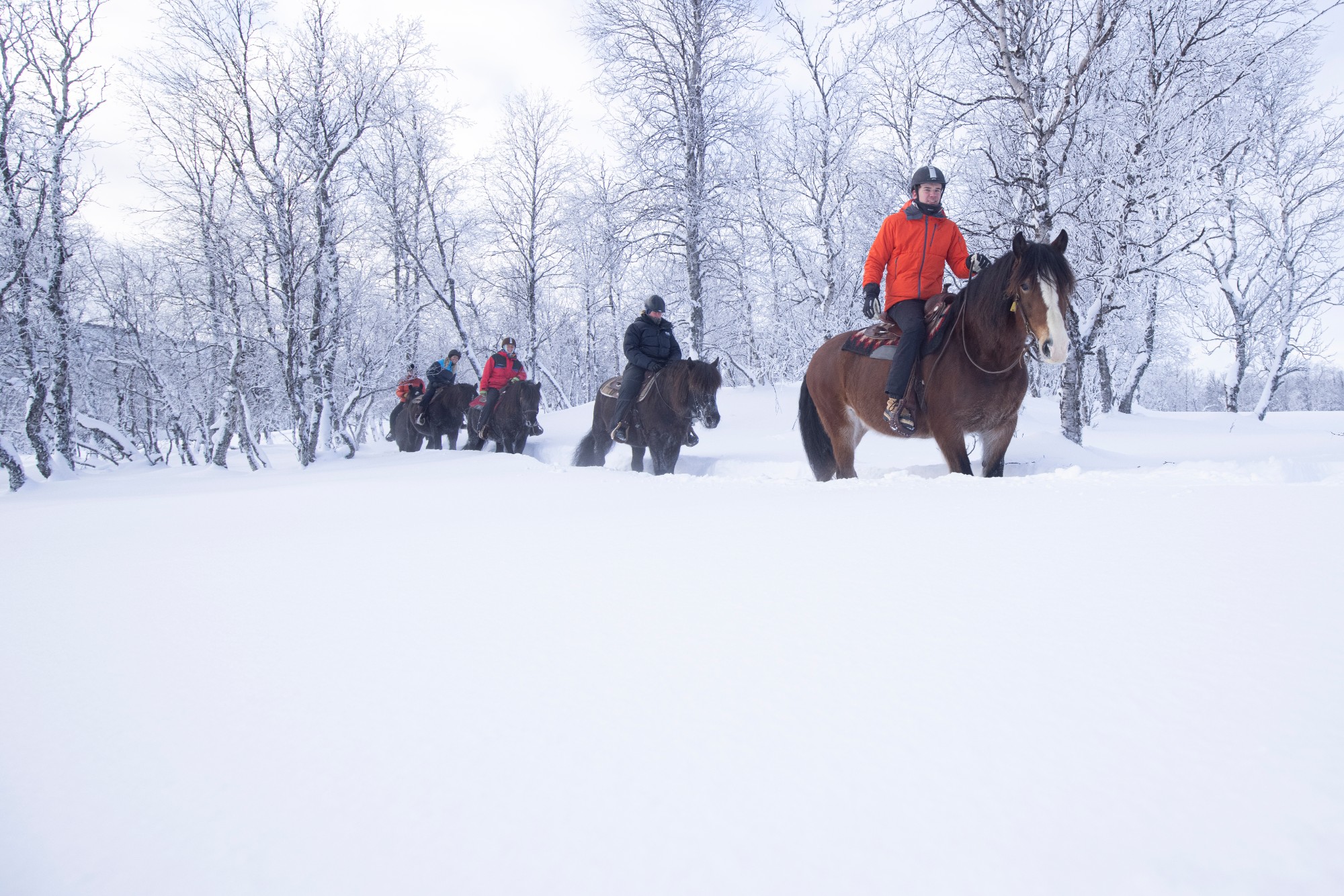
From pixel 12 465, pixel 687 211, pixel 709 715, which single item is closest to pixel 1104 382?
pixel 687 211

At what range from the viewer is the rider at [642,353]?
24.7ft

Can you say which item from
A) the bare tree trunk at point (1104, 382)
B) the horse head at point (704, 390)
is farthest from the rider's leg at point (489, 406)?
the bare tree trunk at point (1104, 382)

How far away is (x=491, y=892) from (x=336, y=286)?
1263 cm

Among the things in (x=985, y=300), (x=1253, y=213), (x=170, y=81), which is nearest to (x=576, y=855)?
(x=985, y=300)

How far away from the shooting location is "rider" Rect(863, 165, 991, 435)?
4.66m

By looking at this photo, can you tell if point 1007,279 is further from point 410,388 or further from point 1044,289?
point 410,388

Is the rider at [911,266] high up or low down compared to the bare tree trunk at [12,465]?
up

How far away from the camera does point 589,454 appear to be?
8.87m

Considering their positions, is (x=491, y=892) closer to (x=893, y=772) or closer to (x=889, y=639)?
(x=893, y=772)

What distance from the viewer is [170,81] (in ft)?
34.8

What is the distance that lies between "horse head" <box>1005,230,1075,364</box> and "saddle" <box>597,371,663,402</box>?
4.16 m

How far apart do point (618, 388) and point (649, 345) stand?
0.75 meters

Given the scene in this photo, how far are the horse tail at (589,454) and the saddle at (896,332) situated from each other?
4253 millimetres

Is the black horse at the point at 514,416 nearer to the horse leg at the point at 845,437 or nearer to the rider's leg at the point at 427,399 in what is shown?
the rider's leg at the point at 427,399
